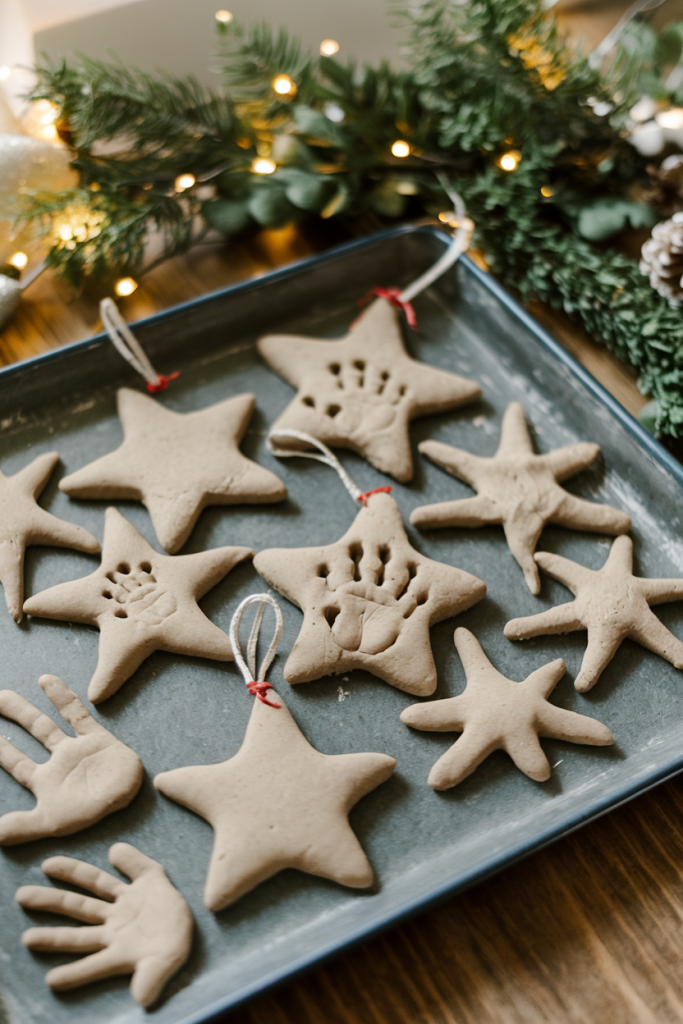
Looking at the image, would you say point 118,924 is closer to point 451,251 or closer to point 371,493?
point 371,493

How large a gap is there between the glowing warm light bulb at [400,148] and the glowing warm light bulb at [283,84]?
167mm

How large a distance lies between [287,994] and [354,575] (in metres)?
0.40

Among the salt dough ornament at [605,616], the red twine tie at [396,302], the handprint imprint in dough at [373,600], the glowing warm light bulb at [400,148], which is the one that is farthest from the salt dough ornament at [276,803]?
the glowing warm light bulb at [400,148]

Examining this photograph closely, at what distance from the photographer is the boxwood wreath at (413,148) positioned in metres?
1.06

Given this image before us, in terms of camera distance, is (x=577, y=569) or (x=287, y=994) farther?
(x=577, y=569)

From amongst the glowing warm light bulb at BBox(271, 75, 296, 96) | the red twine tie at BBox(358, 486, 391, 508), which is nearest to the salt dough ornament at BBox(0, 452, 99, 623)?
the red twine tie at BBox(358, 486, 391, 508)

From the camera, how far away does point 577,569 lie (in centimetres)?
89

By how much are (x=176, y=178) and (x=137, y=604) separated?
643 millimetres

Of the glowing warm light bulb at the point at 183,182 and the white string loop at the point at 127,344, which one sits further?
the glowing warm light bulb at the point at 183,182

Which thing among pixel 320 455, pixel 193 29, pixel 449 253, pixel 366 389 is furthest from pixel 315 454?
pixel 193 29

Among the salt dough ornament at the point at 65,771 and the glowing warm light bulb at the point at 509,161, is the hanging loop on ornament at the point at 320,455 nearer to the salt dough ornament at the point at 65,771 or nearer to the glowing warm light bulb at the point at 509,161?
the salt dough ornament at the point at 65,771

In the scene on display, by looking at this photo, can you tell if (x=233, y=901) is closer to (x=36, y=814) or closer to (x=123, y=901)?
(x=123, y=901)

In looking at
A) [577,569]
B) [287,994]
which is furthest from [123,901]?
[577,569]

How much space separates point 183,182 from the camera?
114 centimetres
